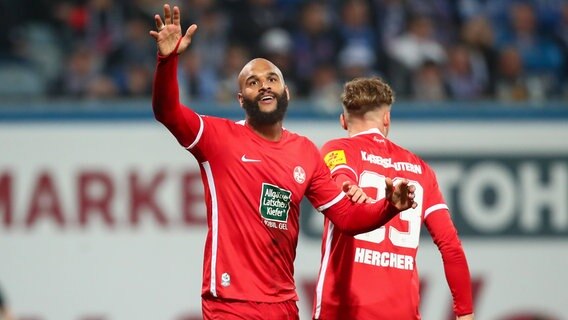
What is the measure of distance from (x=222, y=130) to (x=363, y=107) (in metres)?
0.91

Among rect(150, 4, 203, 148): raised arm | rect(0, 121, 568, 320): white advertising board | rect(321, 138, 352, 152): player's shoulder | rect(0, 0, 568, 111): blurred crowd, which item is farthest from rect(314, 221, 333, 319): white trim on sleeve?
rect(0, 0, 568, 111): blurred crowd

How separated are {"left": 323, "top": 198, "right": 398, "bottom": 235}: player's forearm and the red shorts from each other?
1.71 ft

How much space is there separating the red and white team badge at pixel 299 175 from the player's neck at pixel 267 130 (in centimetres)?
20

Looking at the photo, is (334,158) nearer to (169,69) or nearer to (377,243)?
(377,243)

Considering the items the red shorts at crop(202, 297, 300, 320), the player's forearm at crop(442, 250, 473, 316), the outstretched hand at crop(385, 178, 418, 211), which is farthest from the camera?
the player's forearm at crop(442, 250, 473, 316)

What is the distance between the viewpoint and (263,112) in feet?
18.6

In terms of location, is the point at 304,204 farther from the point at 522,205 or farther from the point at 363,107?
the point at 363,107

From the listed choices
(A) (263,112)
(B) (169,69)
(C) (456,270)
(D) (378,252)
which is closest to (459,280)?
(C) (456,270)

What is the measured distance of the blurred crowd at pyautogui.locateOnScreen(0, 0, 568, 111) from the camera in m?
10.4

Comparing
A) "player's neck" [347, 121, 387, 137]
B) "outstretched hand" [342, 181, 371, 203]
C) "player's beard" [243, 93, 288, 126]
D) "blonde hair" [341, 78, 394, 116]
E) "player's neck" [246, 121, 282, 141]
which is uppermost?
"blonde hair" [341, 78, 394, 116]

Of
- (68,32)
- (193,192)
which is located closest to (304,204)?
(193,192)

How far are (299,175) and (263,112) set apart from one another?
1.25ft

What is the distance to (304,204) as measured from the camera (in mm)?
9414

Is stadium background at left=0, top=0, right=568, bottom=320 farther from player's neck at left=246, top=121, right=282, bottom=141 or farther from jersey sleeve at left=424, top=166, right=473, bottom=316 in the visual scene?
player's neck at left=246, top=121, right=282, bottom=141
